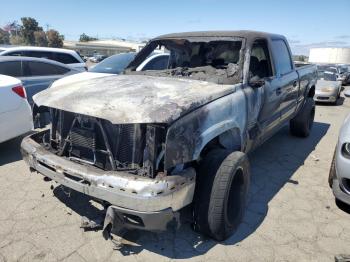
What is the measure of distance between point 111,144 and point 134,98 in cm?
46

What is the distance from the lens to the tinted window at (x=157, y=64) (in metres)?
5.44

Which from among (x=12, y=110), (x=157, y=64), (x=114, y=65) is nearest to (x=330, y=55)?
(x=114, y=65)

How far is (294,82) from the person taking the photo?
17.9ft

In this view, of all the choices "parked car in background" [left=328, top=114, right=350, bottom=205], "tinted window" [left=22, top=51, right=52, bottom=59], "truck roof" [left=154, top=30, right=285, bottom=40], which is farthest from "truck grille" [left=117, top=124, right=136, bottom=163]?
"tinted window" [left=22, top=51, right=52, bottom=59]

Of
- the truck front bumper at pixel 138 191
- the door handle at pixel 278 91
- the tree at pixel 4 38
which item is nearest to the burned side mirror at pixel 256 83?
the door handle at pixel 278 91

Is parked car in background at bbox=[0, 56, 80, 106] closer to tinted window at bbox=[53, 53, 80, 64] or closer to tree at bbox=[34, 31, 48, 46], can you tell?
tinted window at bbox=[53, 53, 80, 64]

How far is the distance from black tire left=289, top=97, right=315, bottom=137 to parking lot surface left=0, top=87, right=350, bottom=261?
5.64 ft

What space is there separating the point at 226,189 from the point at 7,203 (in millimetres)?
2534

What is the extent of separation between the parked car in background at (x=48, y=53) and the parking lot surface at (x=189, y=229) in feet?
18.7

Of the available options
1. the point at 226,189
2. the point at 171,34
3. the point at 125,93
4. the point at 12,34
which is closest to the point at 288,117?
the point at 171,34

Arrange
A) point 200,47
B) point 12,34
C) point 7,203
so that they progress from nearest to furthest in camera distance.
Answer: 1. point 7,203
2. point 200,47
3. point 12,34

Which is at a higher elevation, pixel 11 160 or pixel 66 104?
pixel 66 104

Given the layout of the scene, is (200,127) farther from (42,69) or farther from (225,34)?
(42,69)

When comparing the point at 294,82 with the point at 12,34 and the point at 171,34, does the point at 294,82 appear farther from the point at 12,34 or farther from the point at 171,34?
the point at 12,34
